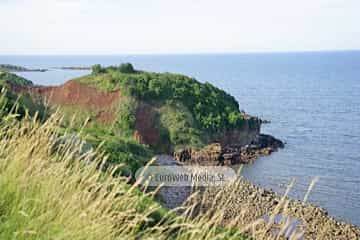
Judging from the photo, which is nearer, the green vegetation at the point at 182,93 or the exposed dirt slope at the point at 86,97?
the exposed dirt slope at the point at 86,97

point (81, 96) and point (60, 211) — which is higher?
point (60, 211)

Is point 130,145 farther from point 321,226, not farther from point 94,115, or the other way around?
point 94,115

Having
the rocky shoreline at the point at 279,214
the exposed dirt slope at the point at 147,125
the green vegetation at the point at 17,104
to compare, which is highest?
the green vegetation at the point at 17,104

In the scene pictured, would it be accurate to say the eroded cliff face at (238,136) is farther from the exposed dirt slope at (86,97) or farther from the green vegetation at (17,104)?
the green vegetation at (17,104)

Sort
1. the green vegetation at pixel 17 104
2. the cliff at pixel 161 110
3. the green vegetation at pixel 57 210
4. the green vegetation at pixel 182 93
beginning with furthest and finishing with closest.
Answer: the green vegetation at pixel 182 93 < the cliff at pixel 161 110 < the green vegetation at pixel 17 104 < the green vegetation at pixel 57 210

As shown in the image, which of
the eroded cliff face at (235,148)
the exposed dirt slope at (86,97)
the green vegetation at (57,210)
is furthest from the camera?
the exposed dirt slope at (86,97)

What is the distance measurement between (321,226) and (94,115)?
26702mm

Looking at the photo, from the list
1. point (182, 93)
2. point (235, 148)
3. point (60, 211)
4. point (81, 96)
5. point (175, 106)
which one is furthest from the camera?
point (182, 93)

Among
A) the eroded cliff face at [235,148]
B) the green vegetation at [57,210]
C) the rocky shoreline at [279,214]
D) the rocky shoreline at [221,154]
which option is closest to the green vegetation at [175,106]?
the eroded cliff face at [235,148]

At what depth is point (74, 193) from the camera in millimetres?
3334

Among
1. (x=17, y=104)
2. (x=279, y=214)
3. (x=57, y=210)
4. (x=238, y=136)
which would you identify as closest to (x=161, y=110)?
(x=238, y=136)

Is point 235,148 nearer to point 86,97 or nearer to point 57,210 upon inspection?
point 86,97

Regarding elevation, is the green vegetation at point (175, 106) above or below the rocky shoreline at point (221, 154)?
above

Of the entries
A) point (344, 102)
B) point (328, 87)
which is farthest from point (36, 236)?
point (328, 87)
